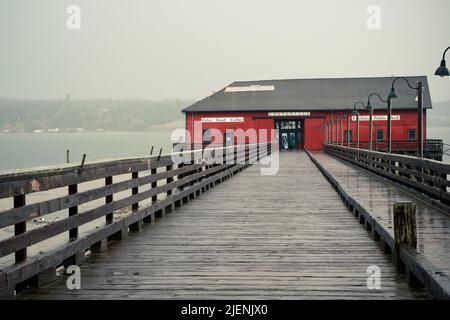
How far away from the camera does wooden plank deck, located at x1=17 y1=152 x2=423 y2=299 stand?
5.18 meters

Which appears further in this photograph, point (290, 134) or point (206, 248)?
point (290, 134)

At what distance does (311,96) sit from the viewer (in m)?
61.2

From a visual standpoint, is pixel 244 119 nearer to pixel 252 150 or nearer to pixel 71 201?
pixel 252 150

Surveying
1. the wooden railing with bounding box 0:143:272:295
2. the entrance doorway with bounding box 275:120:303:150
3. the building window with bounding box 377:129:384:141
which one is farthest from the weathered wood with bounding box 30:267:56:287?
the entrance doorway with bounding box 275:120:303:150

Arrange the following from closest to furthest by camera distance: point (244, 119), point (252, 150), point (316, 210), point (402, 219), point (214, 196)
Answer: point (402, 219) < point (316, 210) < point (214, 196) < point (252, 150) < point (244, 119)

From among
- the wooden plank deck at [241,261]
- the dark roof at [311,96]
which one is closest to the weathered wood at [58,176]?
the wooden plank deck at [241,261]

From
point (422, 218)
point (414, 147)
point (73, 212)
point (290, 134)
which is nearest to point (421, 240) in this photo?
point (422, 218)

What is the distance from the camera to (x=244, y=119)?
2302 inches

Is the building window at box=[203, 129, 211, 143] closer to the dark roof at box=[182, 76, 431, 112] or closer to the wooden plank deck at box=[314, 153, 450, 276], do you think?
the dark roof at box=[182, 76, 431, 112]

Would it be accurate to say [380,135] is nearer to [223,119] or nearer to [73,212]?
[223,119]

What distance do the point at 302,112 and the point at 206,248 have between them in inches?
2054
